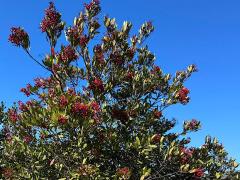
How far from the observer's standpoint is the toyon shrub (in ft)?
33.6

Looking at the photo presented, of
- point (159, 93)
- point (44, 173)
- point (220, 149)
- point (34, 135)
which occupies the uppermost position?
point (159, 93)

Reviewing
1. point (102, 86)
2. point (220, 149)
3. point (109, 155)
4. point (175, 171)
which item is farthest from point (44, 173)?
point (220, 149)

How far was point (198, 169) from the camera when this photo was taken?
11.6m

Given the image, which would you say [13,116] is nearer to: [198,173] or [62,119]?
[62,119]

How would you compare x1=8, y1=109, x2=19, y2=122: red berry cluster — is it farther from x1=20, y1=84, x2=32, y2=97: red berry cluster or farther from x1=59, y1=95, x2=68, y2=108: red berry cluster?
x1=59, y1=95, x2=68, y2=108: red berry cluster

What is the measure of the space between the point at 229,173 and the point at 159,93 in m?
3.48

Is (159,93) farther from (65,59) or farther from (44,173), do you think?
(44,173)

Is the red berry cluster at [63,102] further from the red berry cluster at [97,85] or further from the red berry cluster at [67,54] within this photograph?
the red berry cluster at [67,54]

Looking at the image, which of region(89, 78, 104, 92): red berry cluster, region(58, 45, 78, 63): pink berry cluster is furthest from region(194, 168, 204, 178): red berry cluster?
region(58, 45, 78, 63): pink berry cluster

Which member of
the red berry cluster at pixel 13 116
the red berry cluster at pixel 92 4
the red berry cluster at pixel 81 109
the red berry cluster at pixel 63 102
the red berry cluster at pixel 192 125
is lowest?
the red berry cluster at pixel 81 109

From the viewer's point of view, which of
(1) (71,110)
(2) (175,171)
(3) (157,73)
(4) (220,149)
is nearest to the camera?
(1) (71,110)

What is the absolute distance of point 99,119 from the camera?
11.6m

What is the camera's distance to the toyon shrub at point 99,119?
10.2 meters

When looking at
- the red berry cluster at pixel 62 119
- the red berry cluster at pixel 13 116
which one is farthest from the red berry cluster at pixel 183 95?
the red berry cluster at pixel 13 116
